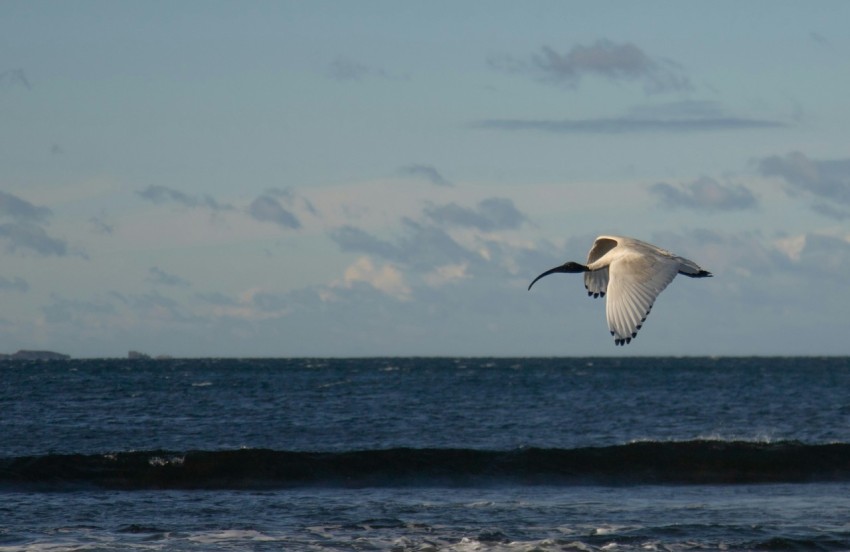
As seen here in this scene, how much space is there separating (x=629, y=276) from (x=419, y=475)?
1396cm

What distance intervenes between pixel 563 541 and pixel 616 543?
68 centimetres

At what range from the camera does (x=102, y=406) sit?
1933 inches

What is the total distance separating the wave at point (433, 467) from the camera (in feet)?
85.9

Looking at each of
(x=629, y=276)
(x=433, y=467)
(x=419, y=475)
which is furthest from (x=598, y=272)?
(x=433, y=467)

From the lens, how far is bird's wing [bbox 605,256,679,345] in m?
12.8

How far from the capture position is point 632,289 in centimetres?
1354

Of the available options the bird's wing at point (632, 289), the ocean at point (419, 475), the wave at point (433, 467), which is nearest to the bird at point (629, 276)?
the bird's wing at point (632, 289)

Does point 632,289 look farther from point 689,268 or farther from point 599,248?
point 599,248

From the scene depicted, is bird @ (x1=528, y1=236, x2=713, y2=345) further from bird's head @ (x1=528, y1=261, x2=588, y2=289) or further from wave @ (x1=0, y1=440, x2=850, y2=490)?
wave @ (x1=0, y1=440, x2=850, y2=490)

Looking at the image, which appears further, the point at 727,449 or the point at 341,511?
the point at 727,449

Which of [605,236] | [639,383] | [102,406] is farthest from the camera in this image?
[639,383]

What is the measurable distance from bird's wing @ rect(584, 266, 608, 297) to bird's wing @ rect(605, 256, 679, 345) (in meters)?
1.00

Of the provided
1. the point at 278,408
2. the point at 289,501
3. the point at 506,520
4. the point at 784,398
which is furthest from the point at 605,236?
the point at 784,398

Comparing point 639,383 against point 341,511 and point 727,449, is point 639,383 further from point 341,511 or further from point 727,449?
point 341,511
